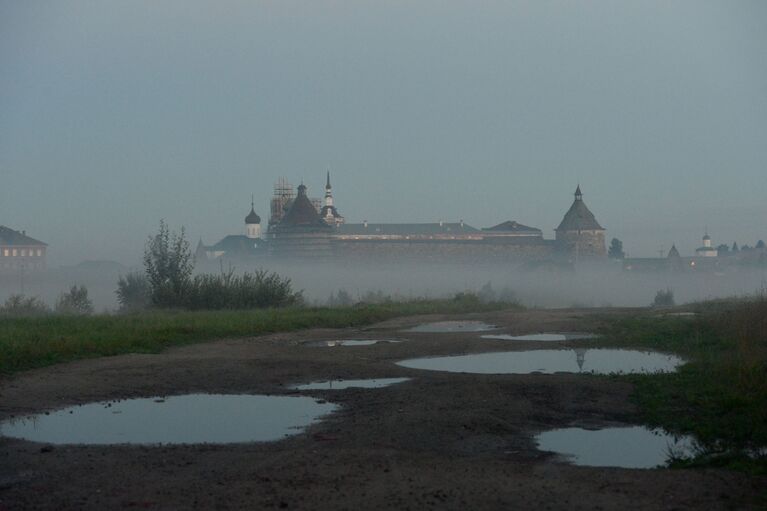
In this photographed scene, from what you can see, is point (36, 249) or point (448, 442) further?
point (36, 249)

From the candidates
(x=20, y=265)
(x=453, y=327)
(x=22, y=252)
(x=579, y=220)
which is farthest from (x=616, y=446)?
(x=579, y=220)

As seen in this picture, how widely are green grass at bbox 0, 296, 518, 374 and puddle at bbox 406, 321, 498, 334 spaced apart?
217 centimetres

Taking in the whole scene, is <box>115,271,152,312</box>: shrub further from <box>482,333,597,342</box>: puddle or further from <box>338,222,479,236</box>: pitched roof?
<box>338,222,479,236</box>: pitched roof

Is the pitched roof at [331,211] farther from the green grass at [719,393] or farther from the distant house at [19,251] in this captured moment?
the green grass at [719,393]

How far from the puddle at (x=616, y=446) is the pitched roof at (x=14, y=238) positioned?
9687cm

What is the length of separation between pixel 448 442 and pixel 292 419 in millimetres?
2082

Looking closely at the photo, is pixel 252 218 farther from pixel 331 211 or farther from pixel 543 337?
pixel 543 337

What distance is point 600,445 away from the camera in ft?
26.9

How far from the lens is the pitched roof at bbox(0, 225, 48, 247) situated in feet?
320

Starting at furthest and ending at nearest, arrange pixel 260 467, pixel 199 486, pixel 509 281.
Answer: pixel 509 281 → pixel 260 467 → pixel 199 486

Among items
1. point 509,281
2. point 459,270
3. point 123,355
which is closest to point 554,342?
point 123,355

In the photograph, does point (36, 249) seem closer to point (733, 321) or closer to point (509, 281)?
point (509, 281)

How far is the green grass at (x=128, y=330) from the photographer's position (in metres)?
14.8

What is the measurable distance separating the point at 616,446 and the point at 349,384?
191 inches
